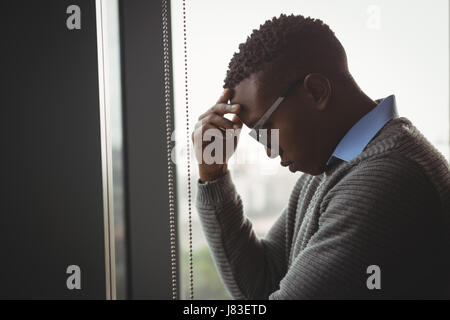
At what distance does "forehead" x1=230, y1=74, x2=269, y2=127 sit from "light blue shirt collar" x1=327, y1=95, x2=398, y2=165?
18 centimetres

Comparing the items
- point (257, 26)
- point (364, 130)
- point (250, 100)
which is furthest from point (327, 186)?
point (257, 26)

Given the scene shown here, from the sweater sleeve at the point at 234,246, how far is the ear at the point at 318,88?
302mm

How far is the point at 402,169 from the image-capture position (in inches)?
28.8

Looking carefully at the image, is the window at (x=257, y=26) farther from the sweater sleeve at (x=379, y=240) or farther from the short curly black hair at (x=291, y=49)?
the sweater sleeve at (x=379, y=240)

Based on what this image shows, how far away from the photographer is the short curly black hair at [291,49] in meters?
0.84

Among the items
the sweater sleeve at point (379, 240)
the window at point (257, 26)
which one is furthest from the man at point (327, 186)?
the window at point (257, 26)

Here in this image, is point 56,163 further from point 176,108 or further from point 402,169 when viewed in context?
point 402,169

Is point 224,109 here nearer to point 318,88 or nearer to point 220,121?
point 220,121

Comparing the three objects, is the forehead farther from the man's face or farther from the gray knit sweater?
the gray knit sweater

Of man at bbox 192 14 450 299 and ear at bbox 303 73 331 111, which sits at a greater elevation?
ear at bbox 303 73 331 111

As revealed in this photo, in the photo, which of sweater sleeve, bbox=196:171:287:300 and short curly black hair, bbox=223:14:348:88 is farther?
sweater sleeve, bbox=196:171:287:300

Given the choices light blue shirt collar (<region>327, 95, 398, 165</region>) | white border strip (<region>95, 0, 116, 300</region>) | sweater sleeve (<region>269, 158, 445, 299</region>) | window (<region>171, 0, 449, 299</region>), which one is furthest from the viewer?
window (<region>171, 0, 449, 299</region>)

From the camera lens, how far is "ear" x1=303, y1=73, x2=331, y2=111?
0.84 meters

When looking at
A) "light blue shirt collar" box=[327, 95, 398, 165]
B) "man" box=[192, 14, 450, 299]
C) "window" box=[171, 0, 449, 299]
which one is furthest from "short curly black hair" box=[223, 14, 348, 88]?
"window" box=[171, 0, 449, 299]
